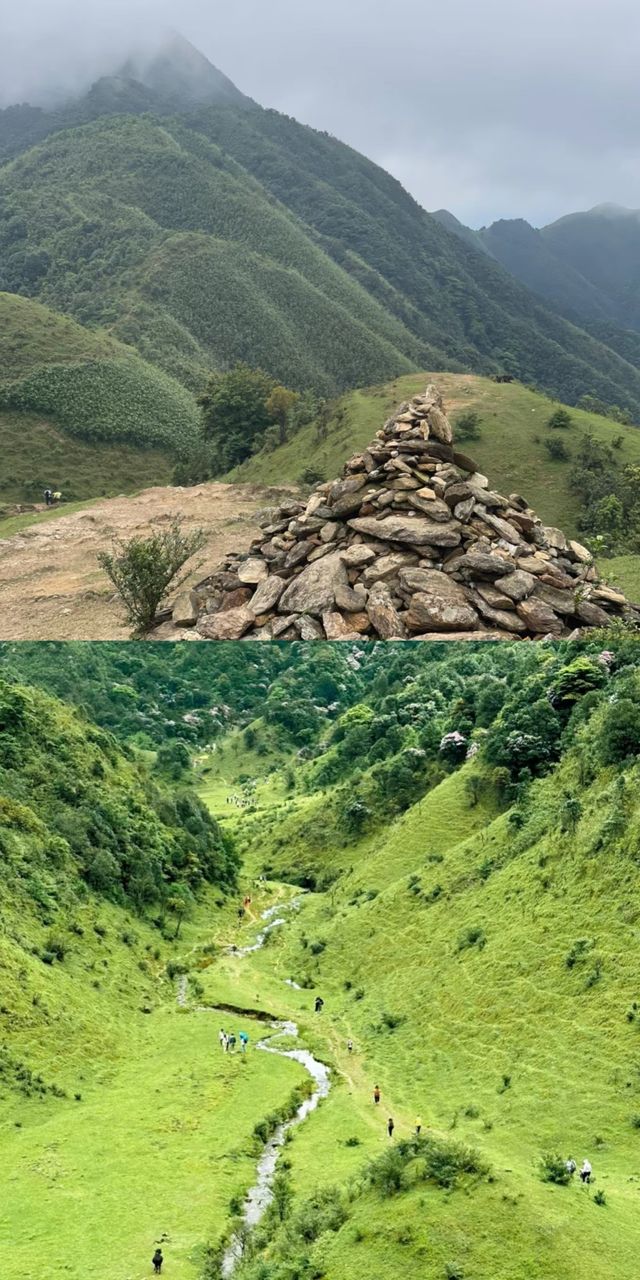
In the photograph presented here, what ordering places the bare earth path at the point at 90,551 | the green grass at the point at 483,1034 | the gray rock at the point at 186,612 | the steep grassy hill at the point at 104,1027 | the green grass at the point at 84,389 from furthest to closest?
the green grass at the point at 84,389
the steep grassy hill at the point at 104,1027
the bare earth path at the point at 90,551
the green grass at the point at 483,1034
the gray rock at the point at 186,612

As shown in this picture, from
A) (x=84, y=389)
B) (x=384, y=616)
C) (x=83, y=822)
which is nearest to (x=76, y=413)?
(x=84, y=389)

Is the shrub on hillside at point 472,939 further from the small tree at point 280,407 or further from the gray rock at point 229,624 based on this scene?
the small tree at point 280,407

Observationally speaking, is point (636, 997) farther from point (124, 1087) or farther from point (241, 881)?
point (241, 881)

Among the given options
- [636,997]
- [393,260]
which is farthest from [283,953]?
[393,260]

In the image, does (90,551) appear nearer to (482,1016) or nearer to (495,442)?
(482,1016)

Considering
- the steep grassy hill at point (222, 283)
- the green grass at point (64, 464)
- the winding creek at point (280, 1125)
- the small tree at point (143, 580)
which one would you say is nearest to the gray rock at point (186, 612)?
the small tree at point (143, 580)

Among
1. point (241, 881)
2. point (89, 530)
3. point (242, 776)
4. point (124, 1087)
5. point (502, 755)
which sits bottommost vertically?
point (242, 776)
